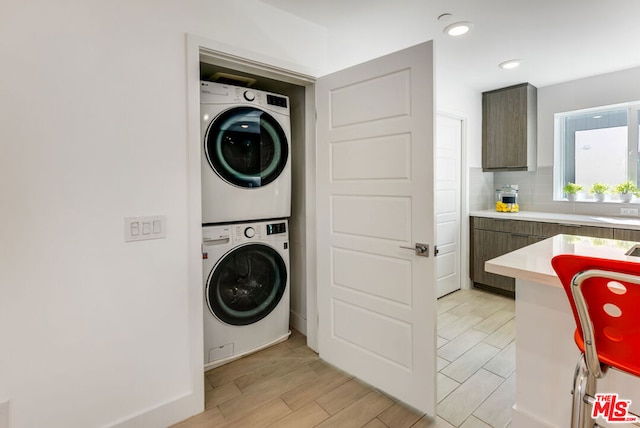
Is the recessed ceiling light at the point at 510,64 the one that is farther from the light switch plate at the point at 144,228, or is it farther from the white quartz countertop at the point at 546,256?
the light switch plate at the point at 144,228

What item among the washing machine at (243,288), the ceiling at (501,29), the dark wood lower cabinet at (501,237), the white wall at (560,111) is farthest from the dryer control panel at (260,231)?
the white wall at (560,111)

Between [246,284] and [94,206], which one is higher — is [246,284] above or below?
below

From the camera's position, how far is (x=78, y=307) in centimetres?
147

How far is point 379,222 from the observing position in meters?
1.94

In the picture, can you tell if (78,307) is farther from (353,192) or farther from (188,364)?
(353,192)

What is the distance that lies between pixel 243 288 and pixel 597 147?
403 centimetres

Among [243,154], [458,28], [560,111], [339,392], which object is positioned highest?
[458,28]

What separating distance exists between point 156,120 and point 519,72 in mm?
3449

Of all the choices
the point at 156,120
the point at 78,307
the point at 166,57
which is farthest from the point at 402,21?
the point at 78,307

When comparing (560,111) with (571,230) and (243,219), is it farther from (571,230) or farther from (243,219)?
(243,219)

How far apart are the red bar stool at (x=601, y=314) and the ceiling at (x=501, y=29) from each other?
1866mm

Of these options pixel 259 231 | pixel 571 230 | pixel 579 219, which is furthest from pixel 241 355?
pixel 579 219

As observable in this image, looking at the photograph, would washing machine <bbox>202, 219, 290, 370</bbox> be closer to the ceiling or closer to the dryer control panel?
the dryer control panel

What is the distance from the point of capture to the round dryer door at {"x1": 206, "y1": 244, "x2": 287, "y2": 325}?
2.22 m
